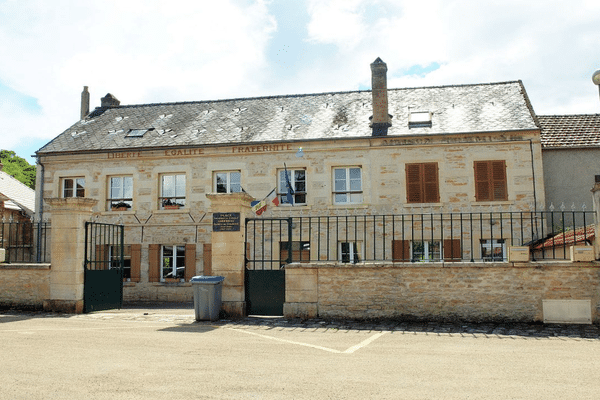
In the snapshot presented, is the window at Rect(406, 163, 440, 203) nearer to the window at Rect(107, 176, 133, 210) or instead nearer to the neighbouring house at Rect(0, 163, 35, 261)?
the window at Rect(107, 176, 133, 210)

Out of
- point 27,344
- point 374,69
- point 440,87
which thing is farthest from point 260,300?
point 440,87

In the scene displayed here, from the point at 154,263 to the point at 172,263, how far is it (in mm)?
598

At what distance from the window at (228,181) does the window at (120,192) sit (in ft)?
10.5

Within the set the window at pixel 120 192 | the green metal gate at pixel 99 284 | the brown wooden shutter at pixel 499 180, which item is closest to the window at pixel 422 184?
the brown wooden shutter at pixel 499 180

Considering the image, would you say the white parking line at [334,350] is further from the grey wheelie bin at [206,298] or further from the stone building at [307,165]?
the stone building at [307,165]

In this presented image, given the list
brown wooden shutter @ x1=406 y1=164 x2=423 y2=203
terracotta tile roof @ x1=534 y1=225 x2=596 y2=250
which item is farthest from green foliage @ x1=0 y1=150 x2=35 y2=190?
terracotta tile roof @ x1=534 y1=225 x2=596 y2=250

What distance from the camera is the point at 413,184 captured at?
1691 cm

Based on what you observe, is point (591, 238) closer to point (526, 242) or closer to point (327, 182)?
point (526, 242)

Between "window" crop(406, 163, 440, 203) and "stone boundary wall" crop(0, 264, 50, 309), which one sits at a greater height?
"window" crop(406, 163, 440, 203)

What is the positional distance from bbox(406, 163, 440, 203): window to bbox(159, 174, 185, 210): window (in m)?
7.67

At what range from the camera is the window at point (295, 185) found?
17594 millimetres

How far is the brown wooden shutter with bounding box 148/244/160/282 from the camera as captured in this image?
18000 millimetres

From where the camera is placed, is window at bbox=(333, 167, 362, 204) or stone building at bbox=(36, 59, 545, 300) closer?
stone building at bbox=(36, 59, 545, 300)

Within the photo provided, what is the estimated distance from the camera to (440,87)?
2050 centimetres
